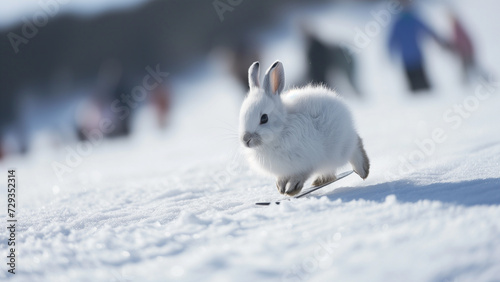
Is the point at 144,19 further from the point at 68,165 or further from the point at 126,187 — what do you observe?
the point at 126,187

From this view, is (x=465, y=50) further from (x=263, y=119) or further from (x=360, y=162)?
(x=263, y=119)

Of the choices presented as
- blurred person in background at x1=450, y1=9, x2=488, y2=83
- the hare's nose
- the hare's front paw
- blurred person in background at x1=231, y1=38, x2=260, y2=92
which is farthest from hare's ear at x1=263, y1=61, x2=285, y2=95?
blurred person in background at x1=450, y1=9, x2=488, y2=83

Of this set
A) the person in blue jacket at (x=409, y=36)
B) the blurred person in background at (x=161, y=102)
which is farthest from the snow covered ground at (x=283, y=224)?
the blurred person in background at (x=161, y=102)

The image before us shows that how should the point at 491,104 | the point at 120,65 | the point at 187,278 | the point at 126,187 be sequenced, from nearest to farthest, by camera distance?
1. the point at 187,278
2. the point at 126,187
3. the point at 491,104
4. the point at 120,65

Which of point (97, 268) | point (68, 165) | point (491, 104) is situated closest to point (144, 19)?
point (68, 165)

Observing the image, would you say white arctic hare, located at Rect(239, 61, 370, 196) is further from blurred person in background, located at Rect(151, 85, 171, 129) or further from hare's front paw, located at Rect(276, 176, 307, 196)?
blurred person in background, located at Rect(151, 85, 171, 129)
